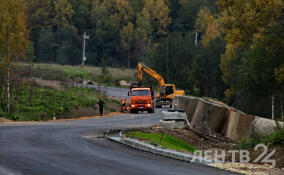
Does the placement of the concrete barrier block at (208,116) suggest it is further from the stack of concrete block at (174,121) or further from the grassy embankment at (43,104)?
the grassy embankment at (43,104)

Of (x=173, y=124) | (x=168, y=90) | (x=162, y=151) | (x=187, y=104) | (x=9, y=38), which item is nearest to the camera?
(x=162, y=151)

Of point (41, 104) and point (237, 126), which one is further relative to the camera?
point (41, 104)

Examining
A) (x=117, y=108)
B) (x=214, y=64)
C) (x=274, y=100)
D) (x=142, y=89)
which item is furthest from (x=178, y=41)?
(x=142, y=89)

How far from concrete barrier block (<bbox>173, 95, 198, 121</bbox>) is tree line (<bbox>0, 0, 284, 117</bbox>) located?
4645 millimetres

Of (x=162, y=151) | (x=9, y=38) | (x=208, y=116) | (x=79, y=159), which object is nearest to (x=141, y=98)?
(x=9, y=38)

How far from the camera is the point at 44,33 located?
131000mm

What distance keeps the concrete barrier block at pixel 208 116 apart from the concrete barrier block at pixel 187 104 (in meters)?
0.77

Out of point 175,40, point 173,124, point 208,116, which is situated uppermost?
point 175,40

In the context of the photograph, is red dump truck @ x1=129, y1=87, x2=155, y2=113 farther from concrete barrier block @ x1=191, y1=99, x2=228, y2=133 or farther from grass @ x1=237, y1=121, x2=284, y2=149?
grass @ x1=237, y1=121, x2=284, y2=149

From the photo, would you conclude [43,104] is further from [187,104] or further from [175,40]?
[175,40]

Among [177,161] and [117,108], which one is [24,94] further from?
[177,161]

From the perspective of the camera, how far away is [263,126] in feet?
73.2

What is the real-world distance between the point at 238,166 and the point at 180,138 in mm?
8898

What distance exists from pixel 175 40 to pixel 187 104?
62.2m
